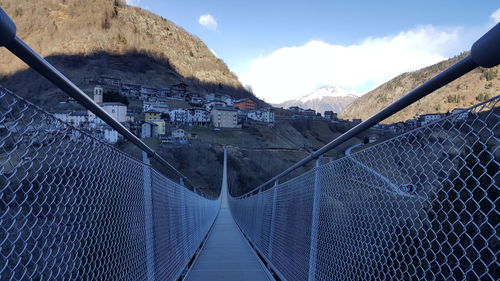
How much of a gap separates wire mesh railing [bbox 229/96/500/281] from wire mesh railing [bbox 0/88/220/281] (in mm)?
1252

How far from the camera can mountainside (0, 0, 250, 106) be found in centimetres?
7925

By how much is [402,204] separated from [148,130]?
46.6m

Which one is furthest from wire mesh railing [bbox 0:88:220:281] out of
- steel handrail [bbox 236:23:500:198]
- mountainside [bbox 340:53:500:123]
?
mountainside [bbox 340:53:500:123]

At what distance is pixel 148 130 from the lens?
4609 centimetres

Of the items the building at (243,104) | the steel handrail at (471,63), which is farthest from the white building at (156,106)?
the steel handrail at (471,63)

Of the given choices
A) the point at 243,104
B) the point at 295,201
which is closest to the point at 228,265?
the point at 295,201

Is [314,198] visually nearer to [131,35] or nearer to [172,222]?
[172,222]

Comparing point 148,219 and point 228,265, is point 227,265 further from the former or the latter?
point 148,219

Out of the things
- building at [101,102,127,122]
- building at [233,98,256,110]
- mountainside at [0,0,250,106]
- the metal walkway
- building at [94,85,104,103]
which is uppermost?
mountainside at [0,0,250,106]

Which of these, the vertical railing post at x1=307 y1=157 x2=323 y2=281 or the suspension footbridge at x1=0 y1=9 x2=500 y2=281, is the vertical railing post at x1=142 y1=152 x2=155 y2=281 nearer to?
the suspension footbridge at x1=0 y1=9 x2=500 y2=281

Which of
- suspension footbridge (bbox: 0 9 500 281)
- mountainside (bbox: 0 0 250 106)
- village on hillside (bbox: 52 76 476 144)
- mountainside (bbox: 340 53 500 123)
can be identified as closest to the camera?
suspension footbridge (bbox: 0 9 500 281)

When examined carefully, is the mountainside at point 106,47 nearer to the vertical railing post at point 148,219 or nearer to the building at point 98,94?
the building at point 98,94

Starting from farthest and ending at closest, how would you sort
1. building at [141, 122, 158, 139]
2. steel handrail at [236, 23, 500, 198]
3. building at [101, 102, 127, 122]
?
building at [101, 102, 127, 122]
building at [141, 122, 158, 139]
steel handrail at [236, 23, 500, 198]

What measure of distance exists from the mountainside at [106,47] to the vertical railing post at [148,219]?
73.8 meters
